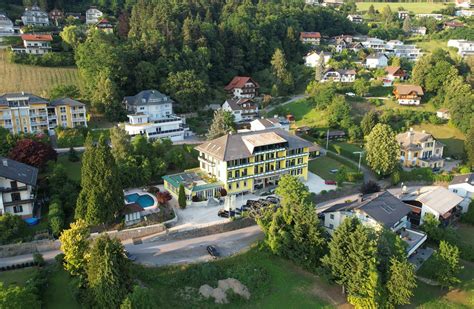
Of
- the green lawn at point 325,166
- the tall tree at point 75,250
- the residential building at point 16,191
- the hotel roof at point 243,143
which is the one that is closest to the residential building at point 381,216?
the hotel roof at point 243,143

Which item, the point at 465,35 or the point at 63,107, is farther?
the point at 465,35

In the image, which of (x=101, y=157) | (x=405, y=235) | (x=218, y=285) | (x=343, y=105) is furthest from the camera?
(x=343, y=105)

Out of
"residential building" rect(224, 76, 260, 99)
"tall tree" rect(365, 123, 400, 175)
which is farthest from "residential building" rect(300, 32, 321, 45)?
"tall tree" rect(365, 123, 400, 175)

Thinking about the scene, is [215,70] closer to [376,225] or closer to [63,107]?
[63,107]

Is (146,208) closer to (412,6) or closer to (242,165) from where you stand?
(242,165)

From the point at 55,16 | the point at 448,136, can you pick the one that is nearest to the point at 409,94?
the point at 448,136

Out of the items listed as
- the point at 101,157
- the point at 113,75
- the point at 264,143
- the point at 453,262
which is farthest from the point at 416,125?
the point at 101,157

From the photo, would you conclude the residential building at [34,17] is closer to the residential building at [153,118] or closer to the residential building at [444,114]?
the residential building at [153,118]
